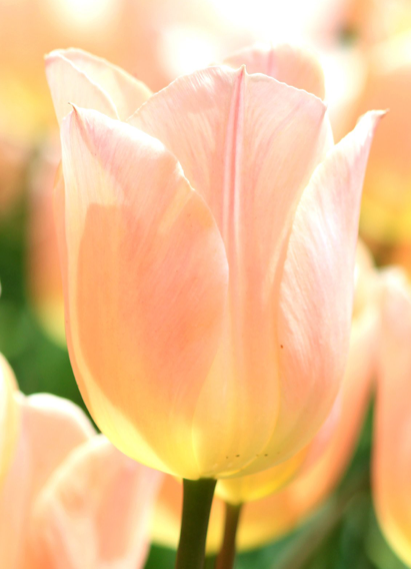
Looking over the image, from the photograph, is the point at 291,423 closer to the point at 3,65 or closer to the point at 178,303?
the point at 178,303

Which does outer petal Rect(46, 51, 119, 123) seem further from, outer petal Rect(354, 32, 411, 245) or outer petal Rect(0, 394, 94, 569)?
outer petal Rect(354, 32, 411, 245)

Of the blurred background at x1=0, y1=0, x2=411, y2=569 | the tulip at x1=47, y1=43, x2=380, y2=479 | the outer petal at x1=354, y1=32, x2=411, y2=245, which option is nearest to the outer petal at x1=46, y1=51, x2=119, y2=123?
the tulip at x1=47, y1=43, x2=380, y2=479

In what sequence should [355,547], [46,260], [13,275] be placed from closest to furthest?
1. [355,547]
2. [46,260]
3. [13,275]

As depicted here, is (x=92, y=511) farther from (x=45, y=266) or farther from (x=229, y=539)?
(x=45, y=266)

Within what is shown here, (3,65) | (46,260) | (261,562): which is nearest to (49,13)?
(3,65)

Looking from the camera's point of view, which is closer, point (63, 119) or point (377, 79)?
point (63, 119)
